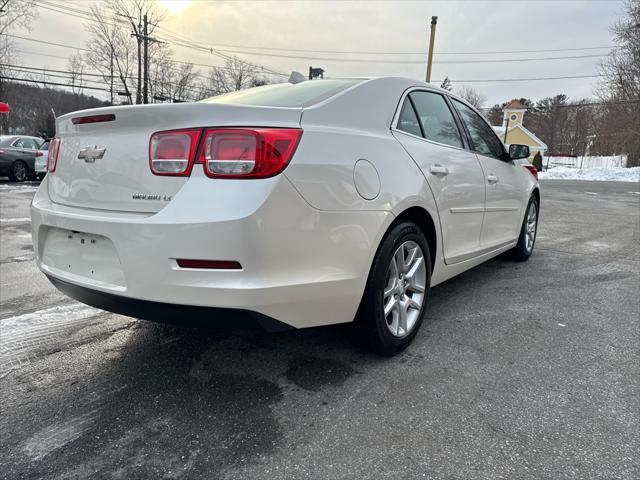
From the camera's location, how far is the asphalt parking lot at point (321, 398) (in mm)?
1762

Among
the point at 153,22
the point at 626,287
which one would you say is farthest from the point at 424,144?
the point at 153,22

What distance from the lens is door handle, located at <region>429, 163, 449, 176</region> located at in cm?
280

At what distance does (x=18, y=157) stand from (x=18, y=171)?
44 centimetres

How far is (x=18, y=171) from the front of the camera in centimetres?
1403

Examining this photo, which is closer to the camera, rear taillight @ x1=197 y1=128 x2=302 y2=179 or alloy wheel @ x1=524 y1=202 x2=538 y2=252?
rear taillight @ x1=197 y1=128 x2=302 y2=179

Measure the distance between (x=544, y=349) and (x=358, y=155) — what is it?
1760 millimetres

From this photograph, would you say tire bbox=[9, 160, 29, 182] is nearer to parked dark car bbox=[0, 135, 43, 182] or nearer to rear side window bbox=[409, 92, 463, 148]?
parked dark car bbox=[0, 135, 43, 182]

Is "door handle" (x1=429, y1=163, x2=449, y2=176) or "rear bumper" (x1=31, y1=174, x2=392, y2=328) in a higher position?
"door handle" (x1=429, y1=163, x2=449, y2=176)

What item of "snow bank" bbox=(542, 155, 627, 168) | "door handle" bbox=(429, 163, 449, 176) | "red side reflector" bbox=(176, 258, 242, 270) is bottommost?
"red side reflector" bbox=(176, 258, 242, 270)

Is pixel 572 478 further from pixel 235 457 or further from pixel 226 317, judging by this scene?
pixel 226 317

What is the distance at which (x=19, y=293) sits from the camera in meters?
3.72

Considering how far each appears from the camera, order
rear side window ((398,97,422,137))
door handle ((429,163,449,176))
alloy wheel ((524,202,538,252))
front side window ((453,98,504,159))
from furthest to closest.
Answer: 1. alloy wheel ((524,202,538,252))
2. front side window ((453,98,504,159))
3. door handle ((429,163,449,176))
4. rear side window ((398,97,422,137))

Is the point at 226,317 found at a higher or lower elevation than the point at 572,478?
higher

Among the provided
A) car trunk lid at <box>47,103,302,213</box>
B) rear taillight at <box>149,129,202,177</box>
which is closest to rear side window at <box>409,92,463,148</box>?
car trunk lid at <box>47,103,302,213</box>
